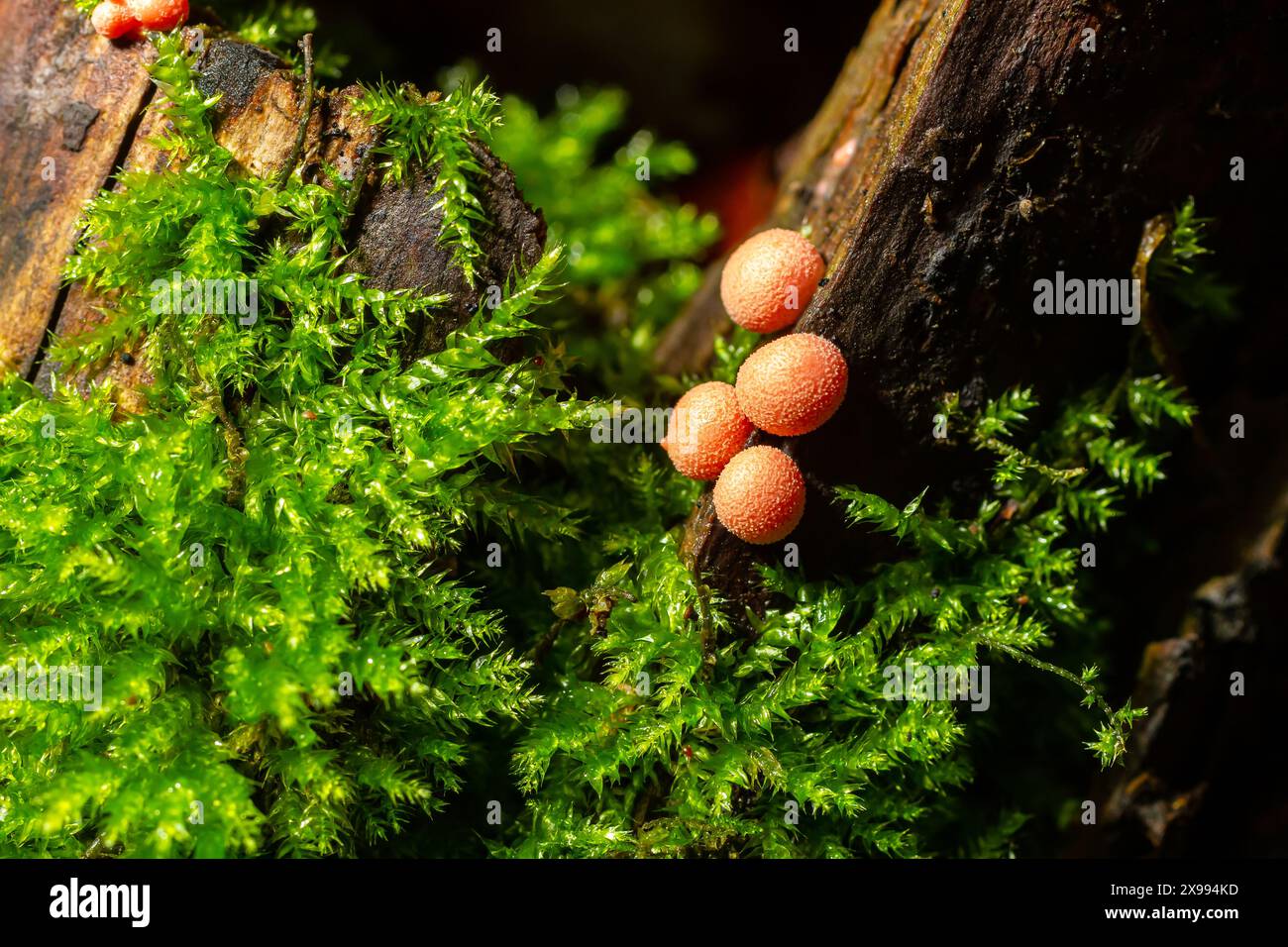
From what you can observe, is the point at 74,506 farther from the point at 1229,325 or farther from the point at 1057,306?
the point at 1229,325

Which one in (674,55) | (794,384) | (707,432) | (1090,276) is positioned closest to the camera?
(794,384)

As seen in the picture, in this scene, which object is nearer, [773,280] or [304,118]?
[304,118]

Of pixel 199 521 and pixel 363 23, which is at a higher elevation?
pixel 363 23

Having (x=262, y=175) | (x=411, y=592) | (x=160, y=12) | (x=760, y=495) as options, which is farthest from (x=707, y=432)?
(x=160, y=12)

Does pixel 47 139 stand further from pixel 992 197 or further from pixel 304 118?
pixel 992 197

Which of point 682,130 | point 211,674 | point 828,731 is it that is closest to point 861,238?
point 828,731

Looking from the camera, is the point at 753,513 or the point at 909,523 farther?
the point at 909,523

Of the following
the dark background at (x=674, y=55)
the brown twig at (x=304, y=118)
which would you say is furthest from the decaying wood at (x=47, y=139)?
the dark background at (x=674, y=55)
